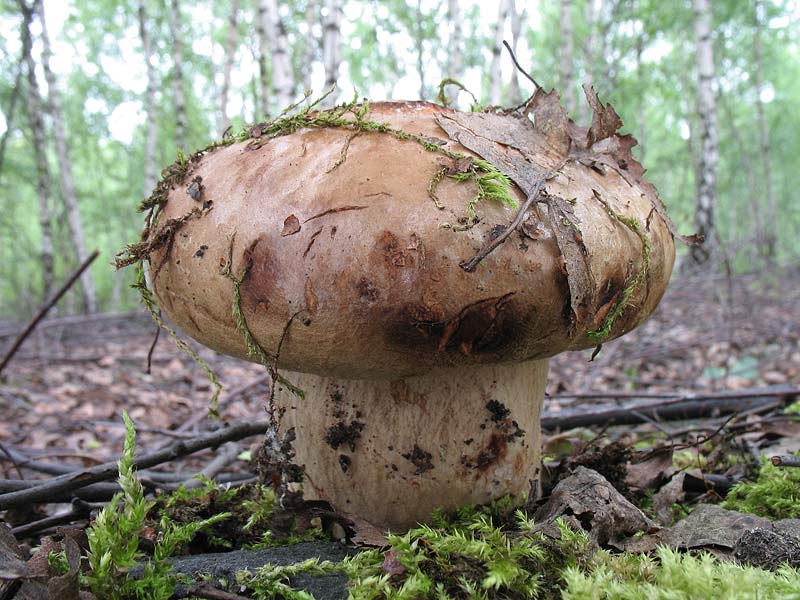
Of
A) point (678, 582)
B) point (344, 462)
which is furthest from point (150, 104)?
point (678, 582)

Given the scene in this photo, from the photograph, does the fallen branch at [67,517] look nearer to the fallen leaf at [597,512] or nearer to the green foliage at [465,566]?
the green foliage at [465,566]

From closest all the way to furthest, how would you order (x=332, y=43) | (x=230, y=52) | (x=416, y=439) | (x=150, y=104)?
(x=416, y=439), (x=332, y=43), (x=230, y=52), (x=150, y=104)

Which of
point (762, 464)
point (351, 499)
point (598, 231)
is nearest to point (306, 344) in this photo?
point (351, 499)

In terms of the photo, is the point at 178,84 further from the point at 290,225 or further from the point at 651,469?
the point at 651,469

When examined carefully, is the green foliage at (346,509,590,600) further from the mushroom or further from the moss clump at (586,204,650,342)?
the moss clump at (586,204,650,342)

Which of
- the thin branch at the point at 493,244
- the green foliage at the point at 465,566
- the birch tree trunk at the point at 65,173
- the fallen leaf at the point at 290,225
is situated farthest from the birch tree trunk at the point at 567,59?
the green foliage at the point at 465,566

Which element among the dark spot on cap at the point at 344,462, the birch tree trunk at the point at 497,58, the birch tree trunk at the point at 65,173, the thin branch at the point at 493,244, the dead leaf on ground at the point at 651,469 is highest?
the birch tree trunk at the point at 497,58

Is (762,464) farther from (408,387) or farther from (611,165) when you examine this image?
(408,387)
